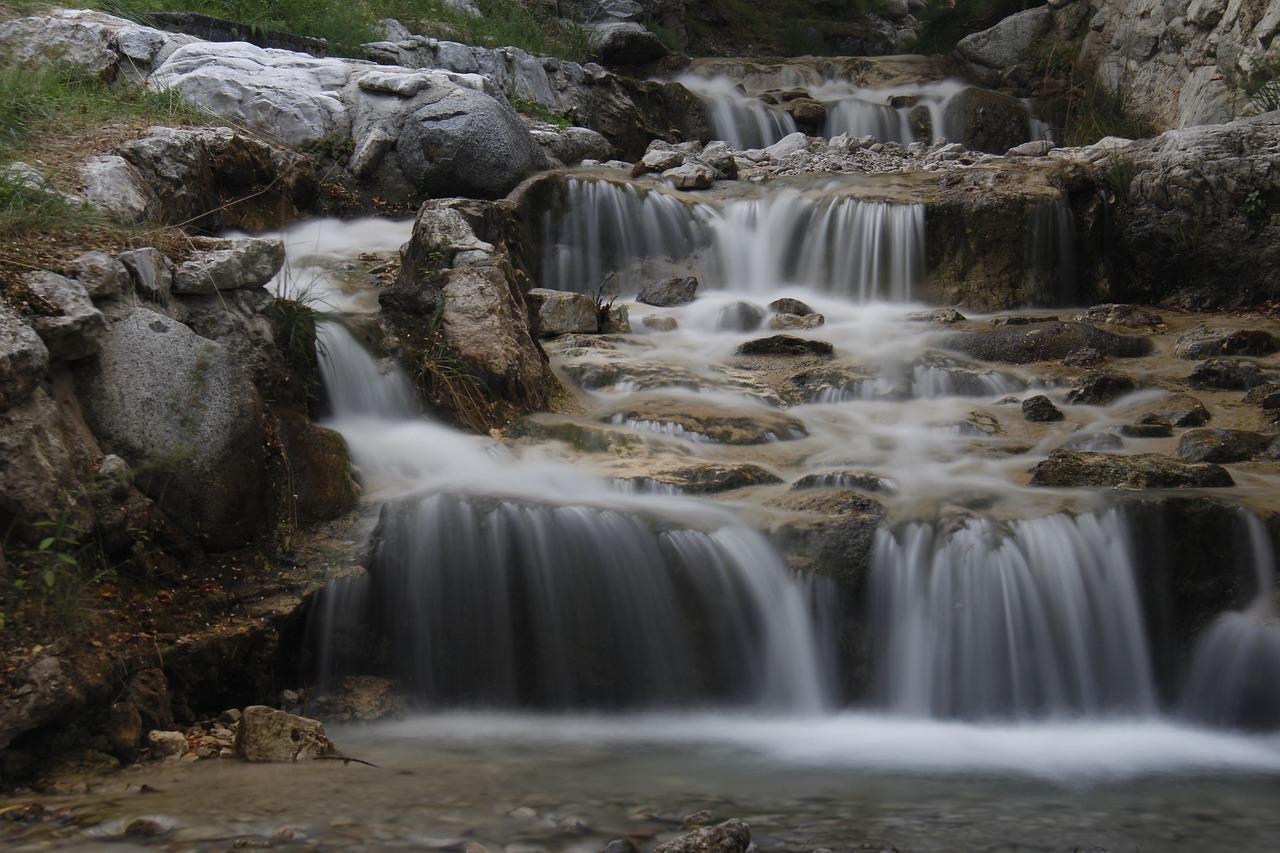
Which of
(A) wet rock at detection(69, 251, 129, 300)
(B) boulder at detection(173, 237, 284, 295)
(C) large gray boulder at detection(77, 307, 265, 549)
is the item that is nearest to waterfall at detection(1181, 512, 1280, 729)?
(C) large gray boulder at detection(77, 307, 265, 549)

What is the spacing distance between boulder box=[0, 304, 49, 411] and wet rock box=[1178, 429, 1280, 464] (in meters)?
5.33

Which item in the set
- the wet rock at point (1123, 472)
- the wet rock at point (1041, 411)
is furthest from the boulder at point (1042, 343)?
A: the wet rock at point (1123, 472)

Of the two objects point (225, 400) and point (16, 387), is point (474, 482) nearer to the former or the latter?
point (225, 400)

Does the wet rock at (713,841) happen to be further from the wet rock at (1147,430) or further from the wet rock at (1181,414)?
the wet rock at (1181,414)

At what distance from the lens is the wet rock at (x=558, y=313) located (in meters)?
7.79

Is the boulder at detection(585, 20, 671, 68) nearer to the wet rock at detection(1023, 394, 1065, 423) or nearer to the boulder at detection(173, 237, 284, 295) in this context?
the wet rock at detection(1023, 394, 1065, 423)

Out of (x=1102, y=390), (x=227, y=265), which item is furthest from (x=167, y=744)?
(x=1102, y=390)

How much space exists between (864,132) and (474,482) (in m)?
10.6

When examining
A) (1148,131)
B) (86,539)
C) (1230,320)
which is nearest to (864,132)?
(1148,131)

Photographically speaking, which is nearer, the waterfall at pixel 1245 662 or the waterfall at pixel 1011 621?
the waterfall at pixel 1245 662

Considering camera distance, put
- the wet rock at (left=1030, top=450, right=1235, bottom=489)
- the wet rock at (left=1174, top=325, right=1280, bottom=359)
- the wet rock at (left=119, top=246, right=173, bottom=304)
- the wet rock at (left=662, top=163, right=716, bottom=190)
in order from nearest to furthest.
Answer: the wet rock at (left=119, top=246, right=173, bottom=304) < the wet rock at (left=1030, top=450, right=1235, bottom=489) < the wet rock at (left=1174, top=325, right=1280, bottom=359) < the wet rock at (left=662, top=163, right=716, bottom=190)

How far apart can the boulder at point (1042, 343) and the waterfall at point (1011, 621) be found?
129 inches

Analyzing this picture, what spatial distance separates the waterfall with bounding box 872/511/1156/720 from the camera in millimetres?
4406

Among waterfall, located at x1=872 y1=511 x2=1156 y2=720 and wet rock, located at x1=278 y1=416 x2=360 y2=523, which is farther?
wet rock, located at x1=278 y1=416 x2=360 y2=523
